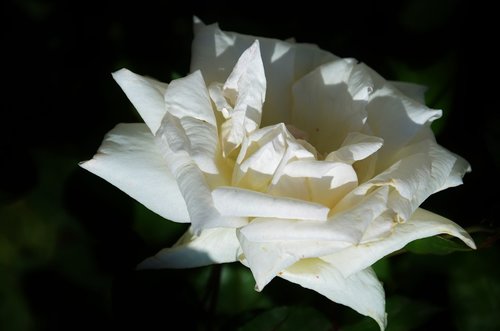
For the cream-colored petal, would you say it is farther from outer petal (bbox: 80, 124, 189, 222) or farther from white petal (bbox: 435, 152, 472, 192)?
white petal (bbox: 435, 152, 472, 192)

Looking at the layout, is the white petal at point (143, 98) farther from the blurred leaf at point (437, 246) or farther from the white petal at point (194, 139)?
the blurred leaf at point (437, 246)

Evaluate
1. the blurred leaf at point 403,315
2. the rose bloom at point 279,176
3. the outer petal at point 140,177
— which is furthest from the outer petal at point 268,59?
the blurred leaf at point 403,315

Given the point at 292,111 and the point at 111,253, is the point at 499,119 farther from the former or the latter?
the point at 111,253

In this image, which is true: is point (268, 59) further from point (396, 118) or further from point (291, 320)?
point (291, 320)

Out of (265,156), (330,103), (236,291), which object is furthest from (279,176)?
(236,291)

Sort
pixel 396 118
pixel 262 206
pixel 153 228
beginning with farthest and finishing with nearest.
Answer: pixel 153 228 → pixel 396 118 → pixel 262 206

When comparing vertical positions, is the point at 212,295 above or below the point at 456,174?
below
